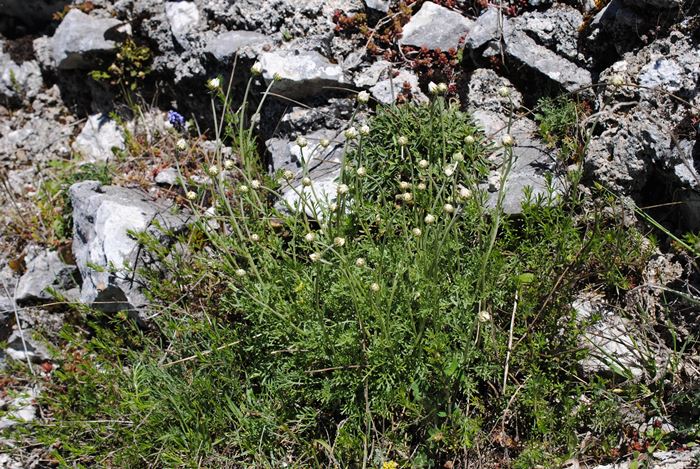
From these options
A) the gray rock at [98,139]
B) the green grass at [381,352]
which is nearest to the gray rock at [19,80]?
the gray rock at [98,139]

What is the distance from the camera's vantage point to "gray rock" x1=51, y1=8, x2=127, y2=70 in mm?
6285

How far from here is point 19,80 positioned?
6859mm

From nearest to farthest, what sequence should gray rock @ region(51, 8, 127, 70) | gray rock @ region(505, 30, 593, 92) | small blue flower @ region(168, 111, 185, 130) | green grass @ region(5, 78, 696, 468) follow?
green grass @ region(5, 78, 696, 468) → gray rock @ region(505, 30, 593, 92) → small blue flower @ region(168, 111, 185, 130) → gray rock @ region(51, 8, 127, 70)

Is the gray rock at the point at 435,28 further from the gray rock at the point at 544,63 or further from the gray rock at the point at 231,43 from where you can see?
the gray rock at the point at 231,43

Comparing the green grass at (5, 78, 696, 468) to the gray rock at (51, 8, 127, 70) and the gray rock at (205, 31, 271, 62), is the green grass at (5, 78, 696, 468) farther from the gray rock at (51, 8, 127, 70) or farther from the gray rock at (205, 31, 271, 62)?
the gray rock at (51, 8, 127, 70)

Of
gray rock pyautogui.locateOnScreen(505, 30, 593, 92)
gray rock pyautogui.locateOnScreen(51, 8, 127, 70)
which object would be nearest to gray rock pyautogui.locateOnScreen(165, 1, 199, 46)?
gray rock pyautogui.locateOnScreen(51, 8, 127, 70)

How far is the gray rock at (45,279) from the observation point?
5.29m

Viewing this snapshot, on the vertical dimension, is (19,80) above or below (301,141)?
below

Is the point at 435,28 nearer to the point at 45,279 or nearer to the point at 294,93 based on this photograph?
the point at 294,93

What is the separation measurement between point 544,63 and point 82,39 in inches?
169

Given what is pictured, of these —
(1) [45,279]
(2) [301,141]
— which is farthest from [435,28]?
(1) [45,279]

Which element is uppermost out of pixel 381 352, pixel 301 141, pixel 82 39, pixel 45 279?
pixel 301 141

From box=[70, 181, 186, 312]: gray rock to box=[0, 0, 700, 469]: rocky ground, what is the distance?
0.02 meters

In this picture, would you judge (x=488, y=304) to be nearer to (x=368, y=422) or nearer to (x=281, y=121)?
(x=368, y=422)
